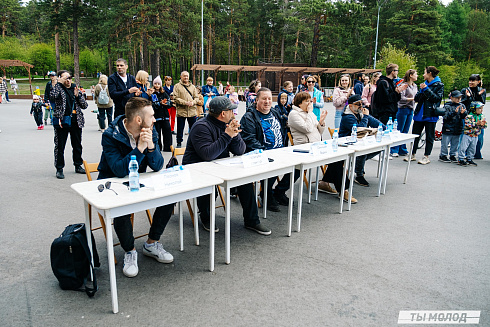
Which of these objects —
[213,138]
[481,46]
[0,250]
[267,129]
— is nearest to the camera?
[0,250]

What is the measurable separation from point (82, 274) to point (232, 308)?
48.7 inches

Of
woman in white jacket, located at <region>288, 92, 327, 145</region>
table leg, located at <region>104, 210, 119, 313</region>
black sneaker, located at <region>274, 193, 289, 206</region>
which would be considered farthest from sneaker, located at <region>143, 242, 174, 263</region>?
woman in white jacket, located at <region>288, 92, 327, 145</region>

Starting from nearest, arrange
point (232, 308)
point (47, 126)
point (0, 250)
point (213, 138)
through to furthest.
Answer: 1. point (232, 308)
2. point (0, 250)
3. point (213, 138)
4. point (47, 126)

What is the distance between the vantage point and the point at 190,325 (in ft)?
7.54

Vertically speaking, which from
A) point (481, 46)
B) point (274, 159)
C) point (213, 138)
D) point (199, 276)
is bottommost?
point (199, 276)

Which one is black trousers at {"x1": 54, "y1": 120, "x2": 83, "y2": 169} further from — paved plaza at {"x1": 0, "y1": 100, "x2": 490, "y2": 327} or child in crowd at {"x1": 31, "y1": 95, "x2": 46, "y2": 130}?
child in crowd at {"x1": 31, "y1": 95, "x2": 46, "y2": 130}

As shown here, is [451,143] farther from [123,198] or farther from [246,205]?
[123,198]

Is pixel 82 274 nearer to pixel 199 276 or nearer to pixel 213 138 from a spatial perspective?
pixel 199 276

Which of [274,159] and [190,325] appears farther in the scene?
[274,159]

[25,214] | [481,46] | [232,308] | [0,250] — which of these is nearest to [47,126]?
[25,214]

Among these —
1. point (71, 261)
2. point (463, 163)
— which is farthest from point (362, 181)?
point (71, 261)

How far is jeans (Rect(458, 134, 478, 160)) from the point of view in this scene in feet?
24.0

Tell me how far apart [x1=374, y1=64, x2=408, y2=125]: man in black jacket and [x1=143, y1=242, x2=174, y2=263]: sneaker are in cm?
568

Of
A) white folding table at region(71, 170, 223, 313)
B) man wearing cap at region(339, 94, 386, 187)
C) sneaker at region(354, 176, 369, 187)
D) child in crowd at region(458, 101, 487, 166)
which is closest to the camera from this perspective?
white folding table at region(71, 170, 223, 313)
